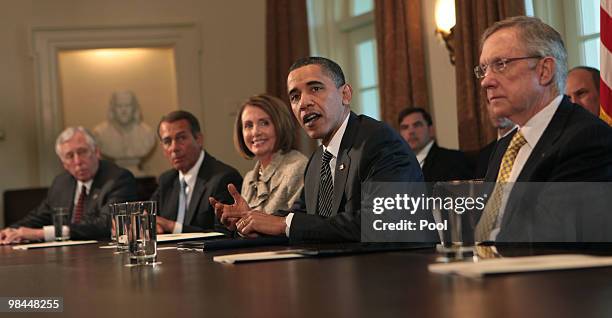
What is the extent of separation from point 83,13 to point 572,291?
7.91 metres

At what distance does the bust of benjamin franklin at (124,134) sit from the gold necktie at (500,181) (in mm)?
6363

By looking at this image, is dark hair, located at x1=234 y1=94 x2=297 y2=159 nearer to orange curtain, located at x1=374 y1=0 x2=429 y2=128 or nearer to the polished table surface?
the polished table surface

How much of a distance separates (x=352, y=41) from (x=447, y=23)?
1783mm

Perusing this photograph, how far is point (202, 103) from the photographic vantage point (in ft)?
28.1

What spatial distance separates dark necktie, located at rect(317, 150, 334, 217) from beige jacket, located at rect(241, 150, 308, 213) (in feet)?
1.91

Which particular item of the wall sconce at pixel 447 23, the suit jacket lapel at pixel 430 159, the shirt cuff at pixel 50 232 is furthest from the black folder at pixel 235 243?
the wall sconce at pixel 447 23

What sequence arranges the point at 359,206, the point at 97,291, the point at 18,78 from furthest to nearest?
the point at 18,78 < the point at 359,206 < the point at 97,291

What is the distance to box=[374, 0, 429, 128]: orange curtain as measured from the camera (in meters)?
6.16

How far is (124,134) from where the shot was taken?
27.8 feet

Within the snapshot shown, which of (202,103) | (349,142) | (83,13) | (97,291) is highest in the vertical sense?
(83,13)

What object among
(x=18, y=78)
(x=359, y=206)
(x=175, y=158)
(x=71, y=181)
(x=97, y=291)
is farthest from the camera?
(x=18, y=78)

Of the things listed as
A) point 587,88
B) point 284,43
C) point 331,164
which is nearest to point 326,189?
point 331,164

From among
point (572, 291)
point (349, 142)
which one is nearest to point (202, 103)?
point (349, 142)

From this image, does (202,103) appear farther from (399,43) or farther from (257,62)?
(399,43)
